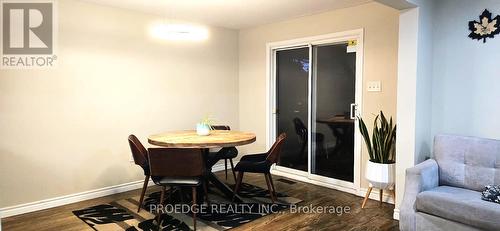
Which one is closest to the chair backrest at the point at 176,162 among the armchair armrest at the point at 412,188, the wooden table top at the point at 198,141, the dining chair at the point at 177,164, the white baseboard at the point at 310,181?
the dining chair at the point at 177,164

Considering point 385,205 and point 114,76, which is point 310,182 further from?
point 114,76

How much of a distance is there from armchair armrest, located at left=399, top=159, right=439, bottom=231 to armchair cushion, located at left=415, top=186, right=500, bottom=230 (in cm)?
5

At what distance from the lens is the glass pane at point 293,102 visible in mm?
4445

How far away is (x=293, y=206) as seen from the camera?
3359 mm

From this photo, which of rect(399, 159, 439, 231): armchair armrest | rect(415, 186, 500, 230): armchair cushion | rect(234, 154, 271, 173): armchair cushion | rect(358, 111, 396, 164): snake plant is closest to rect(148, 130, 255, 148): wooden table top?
rect(234, 154, 271, 173): armchair cushion

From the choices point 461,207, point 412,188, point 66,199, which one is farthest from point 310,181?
point 66,199

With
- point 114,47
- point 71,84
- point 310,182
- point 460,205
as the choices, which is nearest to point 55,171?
point 71,84

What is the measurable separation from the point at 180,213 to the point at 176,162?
67 centimetres

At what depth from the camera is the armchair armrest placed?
2516 mm

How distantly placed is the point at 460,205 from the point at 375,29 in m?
2.06

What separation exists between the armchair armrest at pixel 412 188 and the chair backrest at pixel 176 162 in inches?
66.8

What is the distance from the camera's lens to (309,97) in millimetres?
4316

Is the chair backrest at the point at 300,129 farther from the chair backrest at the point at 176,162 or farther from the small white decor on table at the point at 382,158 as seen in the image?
the chair backrest at the point at 176,162

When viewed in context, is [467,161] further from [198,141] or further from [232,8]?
[232,8]
